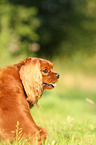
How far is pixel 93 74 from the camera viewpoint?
1653 cm

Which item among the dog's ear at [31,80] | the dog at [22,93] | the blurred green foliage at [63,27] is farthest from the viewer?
the blurred green foliage at [63,27]

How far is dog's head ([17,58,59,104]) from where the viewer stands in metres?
3.60

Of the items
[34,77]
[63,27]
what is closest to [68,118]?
[34,77]

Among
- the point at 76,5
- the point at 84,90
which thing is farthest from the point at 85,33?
the point at 84,90

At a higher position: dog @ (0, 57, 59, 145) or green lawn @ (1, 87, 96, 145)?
dog @ (0, 57, 59, 145)

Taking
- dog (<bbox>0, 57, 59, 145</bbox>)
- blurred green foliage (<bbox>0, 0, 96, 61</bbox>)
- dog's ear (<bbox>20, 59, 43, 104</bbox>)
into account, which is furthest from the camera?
blurred green foliage (<bbox>0, 0, 96, 61</bbox>)

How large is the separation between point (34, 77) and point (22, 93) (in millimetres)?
299

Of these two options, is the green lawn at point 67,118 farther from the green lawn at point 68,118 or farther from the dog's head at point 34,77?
the dog's head at point 34,77

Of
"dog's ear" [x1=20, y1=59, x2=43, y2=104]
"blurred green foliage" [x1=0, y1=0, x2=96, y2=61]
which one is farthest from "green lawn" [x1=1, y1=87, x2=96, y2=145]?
"blurred green foliage" [x1=0, y1=0, x2=96, y2=61]

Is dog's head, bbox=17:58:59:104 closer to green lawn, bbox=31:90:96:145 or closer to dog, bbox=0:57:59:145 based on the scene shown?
dog, bbox=0:57:59:145

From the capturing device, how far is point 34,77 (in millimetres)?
3645

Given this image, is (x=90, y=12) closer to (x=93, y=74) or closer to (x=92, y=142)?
(x=93, y=74)

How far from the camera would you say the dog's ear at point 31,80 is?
3588mm

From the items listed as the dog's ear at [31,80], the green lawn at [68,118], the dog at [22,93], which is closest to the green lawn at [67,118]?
the green lawn at [68,118]
